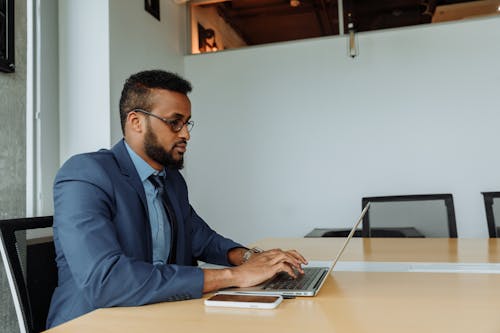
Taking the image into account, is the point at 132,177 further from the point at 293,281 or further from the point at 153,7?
the point at 153,7

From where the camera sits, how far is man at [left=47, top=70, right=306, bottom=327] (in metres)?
1.12

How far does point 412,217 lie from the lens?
7.91 ft

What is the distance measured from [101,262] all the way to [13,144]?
1325 mm

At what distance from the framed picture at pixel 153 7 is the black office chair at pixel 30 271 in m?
2.34

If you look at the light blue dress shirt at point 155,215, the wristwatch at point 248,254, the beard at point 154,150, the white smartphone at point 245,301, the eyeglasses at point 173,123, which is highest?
the eyeglasses at point 173,123

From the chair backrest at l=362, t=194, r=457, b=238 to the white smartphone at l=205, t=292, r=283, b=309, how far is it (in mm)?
1531

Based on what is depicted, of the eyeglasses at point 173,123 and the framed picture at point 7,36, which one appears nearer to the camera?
the eyeglasses at point 173,123

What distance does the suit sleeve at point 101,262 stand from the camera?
1.08m

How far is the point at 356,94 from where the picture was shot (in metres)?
3.60

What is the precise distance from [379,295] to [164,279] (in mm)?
545

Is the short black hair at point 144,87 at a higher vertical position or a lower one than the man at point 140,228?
higher

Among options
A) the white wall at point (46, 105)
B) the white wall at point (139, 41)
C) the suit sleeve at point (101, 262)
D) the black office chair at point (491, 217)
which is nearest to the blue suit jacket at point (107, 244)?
the suit sleeve at point (101, 262)

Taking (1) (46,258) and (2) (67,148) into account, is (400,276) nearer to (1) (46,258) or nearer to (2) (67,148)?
(1) (46,258)

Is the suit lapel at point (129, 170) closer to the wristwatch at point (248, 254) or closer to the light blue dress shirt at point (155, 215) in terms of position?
the light blue dress shirt at point (155, 215)
